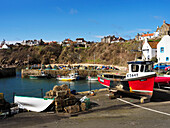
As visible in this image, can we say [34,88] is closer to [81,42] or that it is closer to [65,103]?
[65,103]

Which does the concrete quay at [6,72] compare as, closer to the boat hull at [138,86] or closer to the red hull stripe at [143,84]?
the boat hull at [138,86]

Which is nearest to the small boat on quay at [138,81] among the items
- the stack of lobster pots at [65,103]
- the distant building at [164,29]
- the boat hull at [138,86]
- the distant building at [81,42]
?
the boat hull at [138,86]

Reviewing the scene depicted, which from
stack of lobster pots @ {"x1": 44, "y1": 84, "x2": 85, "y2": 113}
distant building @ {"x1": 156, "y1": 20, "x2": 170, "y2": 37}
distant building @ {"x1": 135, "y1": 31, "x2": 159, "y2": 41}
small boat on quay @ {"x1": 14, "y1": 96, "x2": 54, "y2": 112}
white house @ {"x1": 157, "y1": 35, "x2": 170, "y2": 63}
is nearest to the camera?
stack of lobster pots @ {"x1": 44, "y1": 84, "x2": 85, "y2": 113}

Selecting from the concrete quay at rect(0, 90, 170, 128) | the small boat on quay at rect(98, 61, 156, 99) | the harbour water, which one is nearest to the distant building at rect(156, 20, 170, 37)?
the harbour water

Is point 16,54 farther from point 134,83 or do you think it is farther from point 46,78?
point 134,83

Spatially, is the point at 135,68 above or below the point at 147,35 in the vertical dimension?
below

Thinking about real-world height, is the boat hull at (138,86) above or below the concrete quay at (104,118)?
above

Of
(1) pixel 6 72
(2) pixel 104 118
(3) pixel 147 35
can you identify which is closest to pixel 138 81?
(2) pixel 104 118

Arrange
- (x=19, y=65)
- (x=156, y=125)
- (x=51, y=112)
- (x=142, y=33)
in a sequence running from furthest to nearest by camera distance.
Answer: (x=19, y=65)
(x=142, y=33)
(x=51, y=112)
(x=156, y=125)

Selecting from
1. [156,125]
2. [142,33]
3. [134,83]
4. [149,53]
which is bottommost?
[156,125]

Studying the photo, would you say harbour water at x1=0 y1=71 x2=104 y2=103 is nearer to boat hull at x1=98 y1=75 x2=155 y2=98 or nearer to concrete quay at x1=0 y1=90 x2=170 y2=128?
boat hull at x1=98 y1=75 x2=155 y2=98

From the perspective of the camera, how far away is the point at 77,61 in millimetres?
93375

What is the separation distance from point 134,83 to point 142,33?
8000 centimetres

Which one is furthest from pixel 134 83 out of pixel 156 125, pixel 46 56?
pixel 46 56
